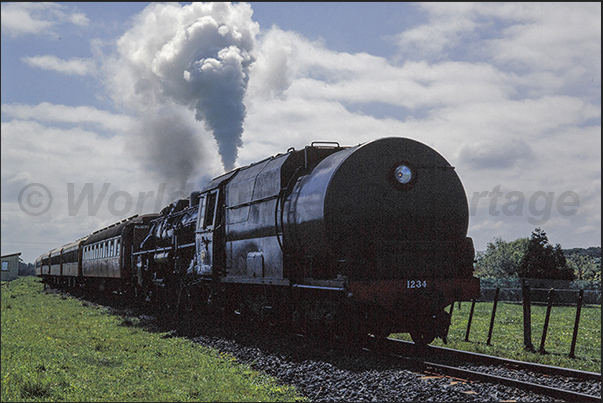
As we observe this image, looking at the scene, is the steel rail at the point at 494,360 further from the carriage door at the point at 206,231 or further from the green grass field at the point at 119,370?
the carriage door at the point at 206,231

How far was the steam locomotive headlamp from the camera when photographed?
10.4m

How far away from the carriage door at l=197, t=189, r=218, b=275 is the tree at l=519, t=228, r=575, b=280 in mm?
43376

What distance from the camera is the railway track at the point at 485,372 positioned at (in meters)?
7.27

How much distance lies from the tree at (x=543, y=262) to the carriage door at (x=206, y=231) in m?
43.4

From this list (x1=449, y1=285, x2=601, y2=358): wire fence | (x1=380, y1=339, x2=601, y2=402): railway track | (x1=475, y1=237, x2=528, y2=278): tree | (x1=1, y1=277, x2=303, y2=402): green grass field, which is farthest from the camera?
(x1=475, y1=237, x2=528, y2=278): tree

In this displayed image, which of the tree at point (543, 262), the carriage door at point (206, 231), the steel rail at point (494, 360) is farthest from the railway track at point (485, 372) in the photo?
the tree at point (543, 262)

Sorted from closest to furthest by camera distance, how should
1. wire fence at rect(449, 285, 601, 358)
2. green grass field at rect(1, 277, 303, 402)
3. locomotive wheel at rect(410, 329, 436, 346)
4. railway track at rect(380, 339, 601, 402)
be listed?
railway track at rect(380, 339, 601, 402), green grass field at rect(1, 277, 303, 402), locomotive wheel at rect(410, 329, 436, 346), wire fence at rect(449, 285, 601, 358)

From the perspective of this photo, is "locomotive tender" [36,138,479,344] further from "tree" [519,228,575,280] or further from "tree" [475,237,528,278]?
"tree" [475,237,528,278]

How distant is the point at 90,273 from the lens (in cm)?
3381

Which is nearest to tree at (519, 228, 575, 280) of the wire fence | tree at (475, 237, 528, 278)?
the wire fence

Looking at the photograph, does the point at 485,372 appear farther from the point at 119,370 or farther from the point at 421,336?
the point at 119,370

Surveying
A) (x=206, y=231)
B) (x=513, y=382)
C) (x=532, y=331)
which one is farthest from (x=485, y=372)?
(x=532, y=331)

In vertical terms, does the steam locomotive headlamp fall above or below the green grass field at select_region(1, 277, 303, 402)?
above

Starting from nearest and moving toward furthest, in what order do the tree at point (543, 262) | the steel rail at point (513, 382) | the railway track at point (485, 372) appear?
the steel rail at point (513, 382)
the railway track at point (485, 372)
the tree at point (543, 262)
